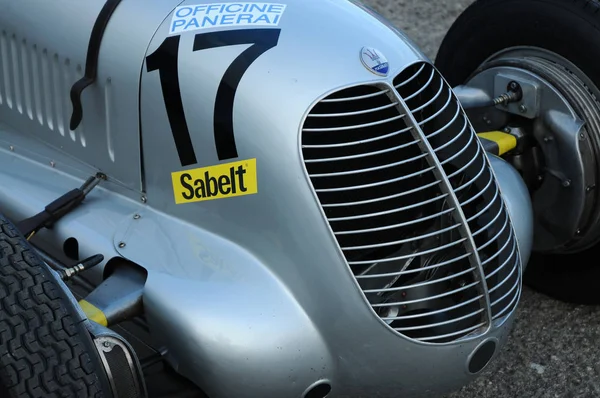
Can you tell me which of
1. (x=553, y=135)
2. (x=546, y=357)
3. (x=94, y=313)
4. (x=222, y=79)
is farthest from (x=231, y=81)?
(x=546, y=357)

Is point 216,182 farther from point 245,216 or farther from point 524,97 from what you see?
point 524,97

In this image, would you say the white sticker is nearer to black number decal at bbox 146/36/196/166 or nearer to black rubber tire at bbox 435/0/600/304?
black number decal at bbox 146/36/196/166

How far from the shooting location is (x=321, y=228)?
191cm

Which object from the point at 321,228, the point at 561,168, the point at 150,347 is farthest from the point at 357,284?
the point at 561,168

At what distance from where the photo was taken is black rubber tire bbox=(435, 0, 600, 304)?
2.78 metres

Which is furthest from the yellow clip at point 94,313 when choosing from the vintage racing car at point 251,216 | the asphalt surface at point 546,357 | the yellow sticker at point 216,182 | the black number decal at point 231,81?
the asphalt surface at point 546,357

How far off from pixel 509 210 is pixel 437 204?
35 cm

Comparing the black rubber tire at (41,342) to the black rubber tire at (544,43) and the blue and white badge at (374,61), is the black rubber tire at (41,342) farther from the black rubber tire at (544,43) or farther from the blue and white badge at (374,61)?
the black rubber tire at (544,43)

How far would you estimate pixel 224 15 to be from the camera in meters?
2.08

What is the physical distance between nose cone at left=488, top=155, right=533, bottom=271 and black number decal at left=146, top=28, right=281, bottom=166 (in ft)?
2.56

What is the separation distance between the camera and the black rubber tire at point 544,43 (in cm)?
278

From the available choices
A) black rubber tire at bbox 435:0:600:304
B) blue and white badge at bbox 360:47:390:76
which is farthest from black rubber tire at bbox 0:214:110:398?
black rubber tire at bbox 435:0:600:304

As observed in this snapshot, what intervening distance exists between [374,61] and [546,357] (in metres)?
1.34

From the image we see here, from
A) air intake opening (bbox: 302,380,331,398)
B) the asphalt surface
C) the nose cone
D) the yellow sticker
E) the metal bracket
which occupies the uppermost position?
the yellow sticker
